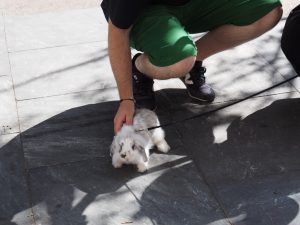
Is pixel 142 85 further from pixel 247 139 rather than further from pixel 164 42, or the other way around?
pixel 247 139

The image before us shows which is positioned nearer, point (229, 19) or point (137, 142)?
point (137, 142)

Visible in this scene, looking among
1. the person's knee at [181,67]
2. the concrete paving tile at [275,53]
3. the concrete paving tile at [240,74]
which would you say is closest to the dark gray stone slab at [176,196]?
the person's knee at [181,67]

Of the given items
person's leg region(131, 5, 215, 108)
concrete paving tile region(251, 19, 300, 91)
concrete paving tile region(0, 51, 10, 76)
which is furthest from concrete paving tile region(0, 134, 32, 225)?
concrete paving tile region(251, 19, 300, 91)

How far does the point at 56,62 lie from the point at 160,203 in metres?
1.55

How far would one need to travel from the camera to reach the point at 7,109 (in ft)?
10.9

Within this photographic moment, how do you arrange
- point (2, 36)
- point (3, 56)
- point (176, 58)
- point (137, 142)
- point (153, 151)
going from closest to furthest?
Answer: point (137, 142) → point (176, 58) → point (153, 151) → point (3, 56) → point (2, 36)

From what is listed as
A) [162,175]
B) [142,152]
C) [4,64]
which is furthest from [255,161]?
[4,64]

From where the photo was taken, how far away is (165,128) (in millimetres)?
3148

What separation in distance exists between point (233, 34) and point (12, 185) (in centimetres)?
147

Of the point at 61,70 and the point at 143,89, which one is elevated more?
the point at 143,89

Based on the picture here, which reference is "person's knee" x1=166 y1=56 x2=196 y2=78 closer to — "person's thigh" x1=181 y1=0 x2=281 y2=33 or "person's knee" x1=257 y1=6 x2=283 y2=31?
"person's thigh" x1=181 y1=0 x2=281 y2=33

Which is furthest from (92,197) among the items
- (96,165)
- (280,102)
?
(280,102)

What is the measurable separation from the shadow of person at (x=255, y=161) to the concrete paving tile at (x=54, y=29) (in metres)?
1.36

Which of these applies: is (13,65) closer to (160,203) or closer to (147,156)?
(147,156)
